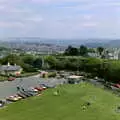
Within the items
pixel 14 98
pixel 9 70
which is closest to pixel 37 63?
pixel 9 70

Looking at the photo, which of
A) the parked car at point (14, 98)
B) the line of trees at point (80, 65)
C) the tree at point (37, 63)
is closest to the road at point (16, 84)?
the parked car at point (14, 98)

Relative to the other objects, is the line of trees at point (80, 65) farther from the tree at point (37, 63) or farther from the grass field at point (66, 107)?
the grass field at point (66, 107)

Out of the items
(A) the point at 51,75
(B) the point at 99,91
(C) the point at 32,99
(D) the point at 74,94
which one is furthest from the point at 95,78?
(C) the point at 32,99

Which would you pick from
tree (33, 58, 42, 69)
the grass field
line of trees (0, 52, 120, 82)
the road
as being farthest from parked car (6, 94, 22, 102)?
tree (33, 58, 42, 69)

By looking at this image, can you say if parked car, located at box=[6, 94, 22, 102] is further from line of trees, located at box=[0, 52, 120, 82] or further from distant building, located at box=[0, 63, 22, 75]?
distant building, located at box=[0, 63, 22, 75]

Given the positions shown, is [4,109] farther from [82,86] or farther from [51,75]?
[51,75]

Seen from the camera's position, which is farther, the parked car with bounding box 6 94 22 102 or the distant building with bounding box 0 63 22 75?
the distant building with bounding box 0 63 22 75

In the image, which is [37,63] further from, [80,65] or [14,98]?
[14,98]

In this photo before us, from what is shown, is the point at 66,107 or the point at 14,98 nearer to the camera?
the point at 66,107
